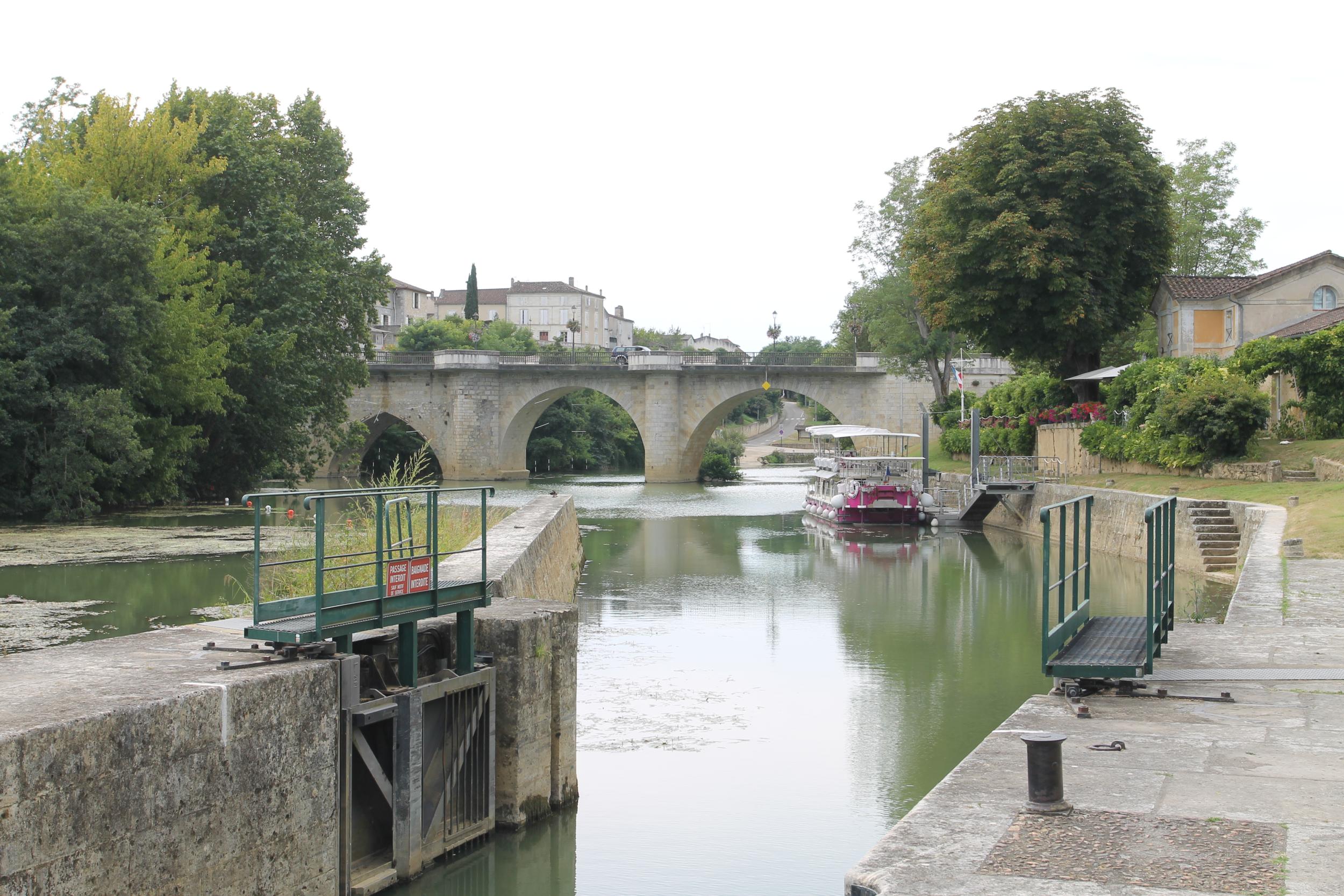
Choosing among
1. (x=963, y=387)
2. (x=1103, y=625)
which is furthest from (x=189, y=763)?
(x=963, y=387)

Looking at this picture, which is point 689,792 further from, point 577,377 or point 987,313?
point 577,377

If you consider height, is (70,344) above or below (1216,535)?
above

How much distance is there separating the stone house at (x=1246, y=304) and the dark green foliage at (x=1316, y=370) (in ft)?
29.8

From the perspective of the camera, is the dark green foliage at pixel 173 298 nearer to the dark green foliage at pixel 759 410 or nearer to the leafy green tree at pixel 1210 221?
the leafy green tree at pixel 1210 221

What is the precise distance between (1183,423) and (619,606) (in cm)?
1344

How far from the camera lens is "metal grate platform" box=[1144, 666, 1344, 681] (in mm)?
9031

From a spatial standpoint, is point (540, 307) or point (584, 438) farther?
point (540, 307)

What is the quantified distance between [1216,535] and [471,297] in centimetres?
8541

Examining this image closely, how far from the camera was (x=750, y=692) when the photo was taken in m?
13.8

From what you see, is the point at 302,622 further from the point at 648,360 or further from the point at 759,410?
the point at 759,410

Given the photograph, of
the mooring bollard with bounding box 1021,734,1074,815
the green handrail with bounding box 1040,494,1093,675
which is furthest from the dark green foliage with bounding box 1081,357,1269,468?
the mooring bollard with bounding box 1021,734,1074,815

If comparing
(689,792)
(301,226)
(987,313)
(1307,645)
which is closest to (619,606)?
(689,792)

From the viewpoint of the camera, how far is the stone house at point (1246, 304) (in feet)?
120

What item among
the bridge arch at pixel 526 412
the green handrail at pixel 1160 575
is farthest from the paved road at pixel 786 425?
the green handrail at pixel 1160 575
